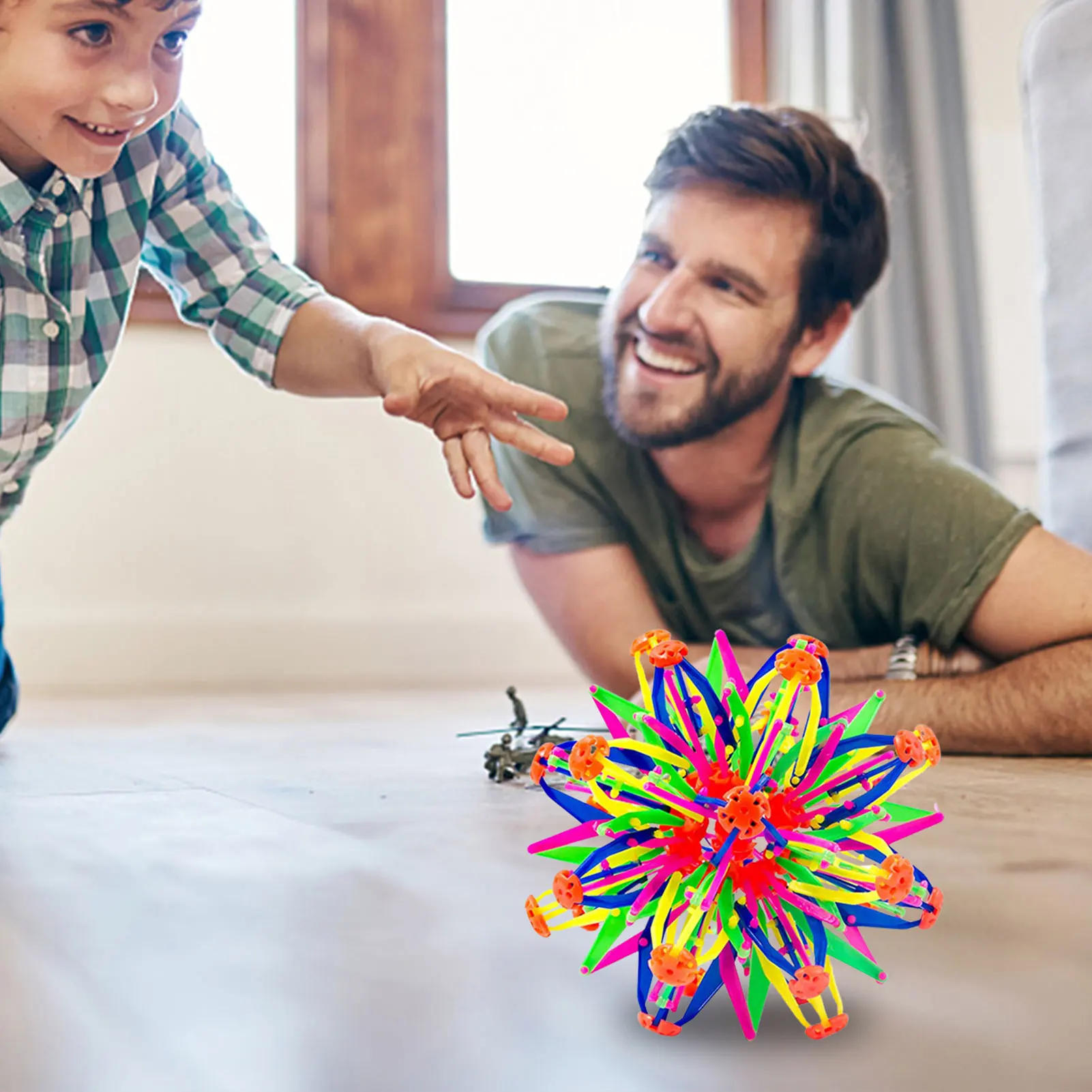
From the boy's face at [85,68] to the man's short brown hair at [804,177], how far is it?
63 cm

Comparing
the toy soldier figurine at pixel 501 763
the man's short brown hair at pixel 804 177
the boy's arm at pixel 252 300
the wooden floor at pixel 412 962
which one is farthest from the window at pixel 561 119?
the wooden floor at pixel 412 962

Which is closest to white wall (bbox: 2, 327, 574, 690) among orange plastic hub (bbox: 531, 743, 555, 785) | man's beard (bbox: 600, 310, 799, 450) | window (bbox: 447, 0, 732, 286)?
window (bbox: 447, 0, 732, 286)

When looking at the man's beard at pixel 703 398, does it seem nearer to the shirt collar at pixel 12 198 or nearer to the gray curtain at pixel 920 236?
the shirt collar at pixel 12 198

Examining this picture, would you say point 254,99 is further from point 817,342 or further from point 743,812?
point 743,812

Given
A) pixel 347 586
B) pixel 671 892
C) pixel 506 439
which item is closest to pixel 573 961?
pixel 671 892

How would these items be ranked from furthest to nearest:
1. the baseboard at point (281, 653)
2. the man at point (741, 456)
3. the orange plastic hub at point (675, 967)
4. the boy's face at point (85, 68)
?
the baseboard at point (281, 653) < the man at point (741, 456) < the boy's face at point (85, 68) < the orange plastic hub at point (675, 967)

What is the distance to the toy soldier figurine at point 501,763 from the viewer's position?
98 cm

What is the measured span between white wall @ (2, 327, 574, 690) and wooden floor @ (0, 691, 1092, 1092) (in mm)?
1380

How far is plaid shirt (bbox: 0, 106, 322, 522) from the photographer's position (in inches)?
40.1

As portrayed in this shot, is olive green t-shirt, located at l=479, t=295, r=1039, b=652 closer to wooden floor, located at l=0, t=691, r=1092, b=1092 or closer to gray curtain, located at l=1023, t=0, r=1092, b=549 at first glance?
gray curtain, located at l=1023, t=0, r=1092, b=549

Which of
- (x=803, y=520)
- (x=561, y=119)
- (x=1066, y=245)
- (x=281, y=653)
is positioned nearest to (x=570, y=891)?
(x=803, y=520)

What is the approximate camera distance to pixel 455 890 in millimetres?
596

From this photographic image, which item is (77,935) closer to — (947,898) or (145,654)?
(947,898)

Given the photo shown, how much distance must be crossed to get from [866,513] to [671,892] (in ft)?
3.01
